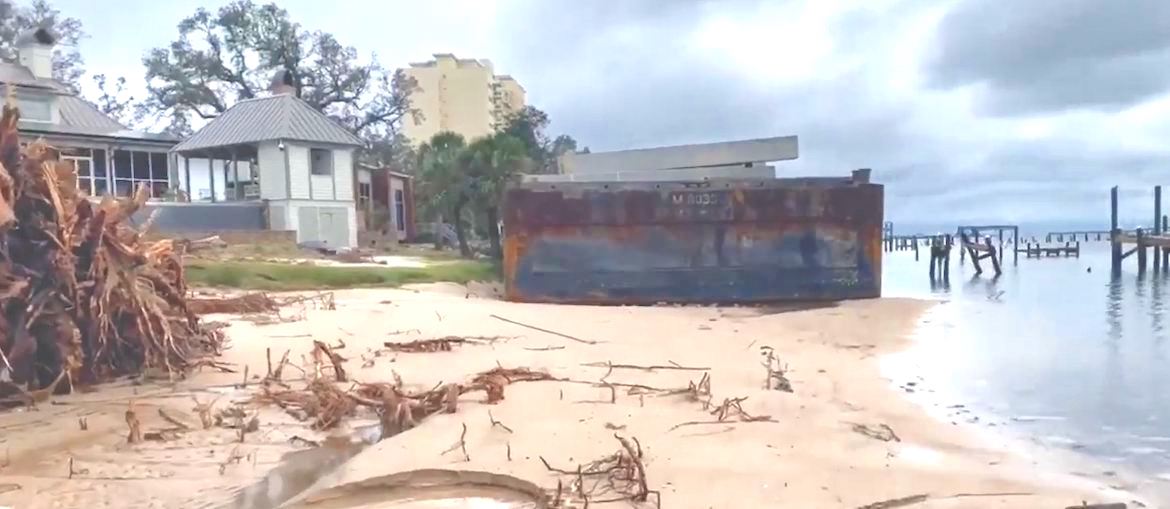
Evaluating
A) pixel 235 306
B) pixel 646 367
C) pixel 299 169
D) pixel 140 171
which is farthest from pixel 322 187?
pixel 646 367

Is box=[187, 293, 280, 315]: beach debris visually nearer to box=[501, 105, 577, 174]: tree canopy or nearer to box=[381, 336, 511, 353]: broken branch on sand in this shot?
box=[381, 336, 511, 353]: broken branch on sand

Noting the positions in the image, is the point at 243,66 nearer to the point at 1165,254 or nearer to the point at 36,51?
the point at 36,51

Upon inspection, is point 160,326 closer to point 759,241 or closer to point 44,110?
point 759,241

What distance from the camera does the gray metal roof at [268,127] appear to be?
94.5 feet

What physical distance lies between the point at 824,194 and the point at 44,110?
24.6m

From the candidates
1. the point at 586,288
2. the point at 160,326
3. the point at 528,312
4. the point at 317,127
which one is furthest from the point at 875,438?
the point at 317,127

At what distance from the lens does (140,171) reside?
32.0 metres

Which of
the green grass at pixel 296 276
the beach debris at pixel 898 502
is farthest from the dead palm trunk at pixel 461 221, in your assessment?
the beach debris at pixel 898 502

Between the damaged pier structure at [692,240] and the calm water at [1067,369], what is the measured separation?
2425 mm

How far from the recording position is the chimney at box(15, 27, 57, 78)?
3042 centimetres

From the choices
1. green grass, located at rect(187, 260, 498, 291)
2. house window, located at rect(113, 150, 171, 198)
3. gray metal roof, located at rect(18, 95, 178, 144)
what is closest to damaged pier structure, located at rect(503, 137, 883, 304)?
green grass, located at rect(187, 260, 498, 291)

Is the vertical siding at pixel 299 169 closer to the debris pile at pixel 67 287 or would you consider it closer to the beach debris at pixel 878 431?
the debris pile at pixel 67 287

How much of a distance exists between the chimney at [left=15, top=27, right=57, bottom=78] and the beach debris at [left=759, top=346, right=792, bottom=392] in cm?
2935

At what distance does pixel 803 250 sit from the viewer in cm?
1886
